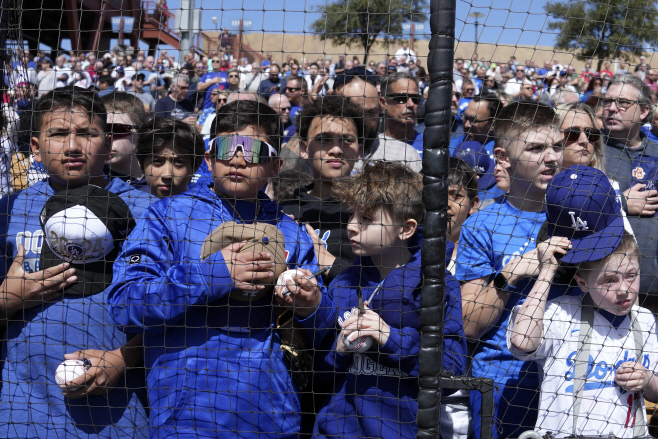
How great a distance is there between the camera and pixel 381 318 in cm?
201

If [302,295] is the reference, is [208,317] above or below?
below

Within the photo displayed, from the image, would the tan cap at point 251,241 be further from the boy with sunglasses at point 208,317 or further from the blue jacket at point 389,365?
the blue jacket at point 389,365

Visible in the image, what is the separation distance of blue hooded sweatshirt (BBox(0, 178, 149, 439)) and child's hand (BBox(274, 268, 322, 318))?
2.31ft

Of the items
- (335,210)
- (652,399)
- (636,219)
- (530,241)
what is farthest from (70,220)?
(636,219)

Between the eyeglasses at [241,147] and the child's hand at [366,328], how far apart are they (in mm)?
756

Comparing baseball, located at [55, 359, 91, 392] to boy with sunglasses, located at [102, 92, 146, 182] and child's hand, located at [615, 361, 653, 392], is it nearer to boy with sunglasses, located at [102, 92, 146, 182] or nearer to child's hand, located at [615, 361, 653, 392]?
boy with sunglasses, located at [102, 92, 146, 182]

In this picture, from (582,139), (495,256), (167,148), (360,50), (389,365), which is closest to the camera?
(389,365)

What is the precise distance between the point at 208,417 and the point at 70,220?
90 cm

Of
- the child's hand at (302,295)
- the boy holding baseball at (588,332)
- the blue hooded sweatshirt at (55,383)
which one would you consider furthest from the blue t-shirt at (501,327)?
the blue hooded sweatshirt at (55,383)

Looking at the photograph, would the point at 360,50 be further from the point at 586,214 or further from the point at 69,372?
the point at 69,372

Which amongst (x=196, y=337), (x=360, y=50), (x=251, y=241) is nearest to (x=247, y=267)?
(x=251, y=241)

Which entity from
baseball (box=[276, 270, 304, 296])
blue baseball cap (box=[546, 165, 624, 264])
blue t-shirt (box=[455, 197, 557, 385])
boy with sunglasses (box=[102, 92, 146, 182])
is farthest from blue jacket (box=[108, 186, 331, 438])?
boy with sunglasses (box=[102, 92, 146, 182])

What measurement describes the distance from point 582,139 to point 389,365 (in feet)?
5.15

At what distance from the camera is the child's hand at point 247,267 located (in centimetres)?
197
